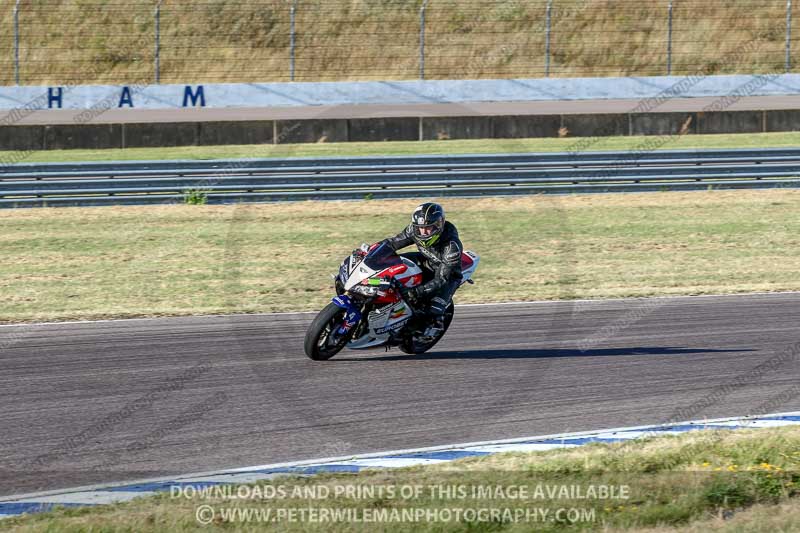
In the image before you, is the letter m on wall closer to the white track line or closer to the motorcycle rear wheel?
the motorcycle rear wheel

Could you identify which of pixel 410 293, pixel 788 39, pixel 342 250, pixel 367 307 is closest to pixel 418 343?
pixel 410 293

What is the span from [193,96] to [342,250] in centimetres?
1485

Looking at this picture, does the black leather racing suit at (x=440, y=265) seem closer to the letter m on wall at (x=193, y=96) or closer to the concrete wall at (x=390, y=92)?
the concrete wall at (x=390, y=92)

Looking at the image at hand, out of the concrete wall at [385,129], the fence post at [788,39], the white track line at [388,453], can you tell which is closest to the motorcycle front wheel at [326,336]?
the white track line at [388,453]

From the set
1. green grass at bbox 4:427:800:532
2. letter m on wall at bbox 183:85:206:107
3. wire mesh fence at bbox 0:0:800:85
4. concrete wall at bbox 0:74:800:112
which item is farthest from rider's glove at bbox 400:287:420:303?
wire mesh fence at bbox 0:0:800:85

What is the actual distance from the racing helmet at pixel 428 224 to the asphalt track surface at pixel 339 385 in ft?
3.79

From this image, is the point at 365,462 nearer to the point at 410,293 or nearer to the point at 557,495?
the point at 557,495

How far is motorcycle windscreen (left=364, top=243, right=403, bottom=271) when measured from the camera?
1006 centimetres

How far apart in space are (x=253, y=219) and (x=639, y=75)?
1983 cm

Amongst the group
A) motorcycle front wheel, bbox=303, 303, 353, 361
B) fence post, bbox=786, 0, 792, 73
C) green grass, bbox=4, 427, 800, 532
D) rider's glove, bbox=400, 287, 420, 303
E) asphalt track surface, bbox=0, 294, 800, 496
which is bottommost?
asphalt track surface, bbox=0, 294, 800, 496

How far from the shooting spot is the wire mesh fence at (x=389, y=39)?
34.7m

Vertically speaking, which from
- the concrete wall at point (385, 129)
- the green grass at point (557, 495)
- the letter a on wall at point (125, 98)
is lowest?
the green grass at point (557, 495)

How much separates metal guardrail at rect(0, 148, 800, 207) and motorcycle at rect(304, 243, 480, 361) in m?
10.6

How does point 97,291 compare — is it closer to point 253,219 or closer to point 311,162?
point 253,219
